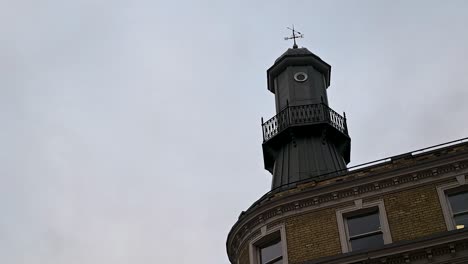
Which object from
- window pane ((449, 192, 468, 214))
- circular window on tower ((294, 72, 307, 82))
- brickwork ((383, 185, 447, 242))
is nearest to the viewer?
brickwork ((383, 185, 447, 242))

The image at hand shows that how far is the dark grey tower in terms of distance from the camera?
3756 cm

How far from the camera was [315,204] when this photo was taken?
1118 inches

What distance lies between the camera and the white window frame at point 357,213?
26.8 m

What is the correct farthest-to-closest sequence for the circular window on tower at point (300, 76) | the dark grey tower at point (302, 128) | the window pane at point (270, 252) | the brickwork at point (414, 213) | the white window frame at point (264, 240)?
the circular window on tower at point (300, 76) → the dark grey tower at point (302, 128) → the window pane at point (270, 252) → the white window frame at point (264, 240) → the brickwork at point (414, 213)

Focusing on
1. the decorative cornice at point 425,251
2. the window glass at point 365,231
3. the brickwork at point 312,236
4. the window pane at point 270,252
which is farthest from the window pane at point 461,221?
the window pane at point 270,252

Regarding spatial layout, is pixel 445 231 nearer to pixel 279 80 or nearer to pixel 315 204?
pixel 315 204

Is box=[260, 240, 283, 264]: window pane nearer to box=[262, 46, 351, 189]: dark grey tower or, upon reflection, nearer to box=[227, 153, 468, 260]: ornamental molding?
box=[227, 153, 468, 260]: ornamental molding

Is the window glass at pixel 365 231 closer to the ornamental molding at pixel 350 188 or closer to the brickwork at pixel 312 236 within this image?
the brickwork at pixel 312 236

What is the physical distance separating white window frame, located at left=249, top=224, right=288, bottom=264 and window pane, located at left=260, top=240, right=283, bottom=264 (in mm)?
209

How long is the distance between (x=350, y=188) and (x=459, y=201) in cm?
413

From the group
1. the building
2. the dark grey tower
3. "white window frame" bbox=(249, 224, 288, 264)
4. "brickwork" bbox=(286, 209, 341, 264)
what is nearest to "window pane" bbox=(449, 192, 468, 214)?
the building

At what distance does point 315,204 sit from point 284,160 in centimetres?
1024

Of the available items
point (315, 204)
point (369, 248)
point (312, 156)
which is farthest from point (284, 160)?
point (369, 248)

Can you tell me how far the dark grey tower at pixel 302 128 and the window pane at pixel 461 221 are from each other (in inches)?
417
